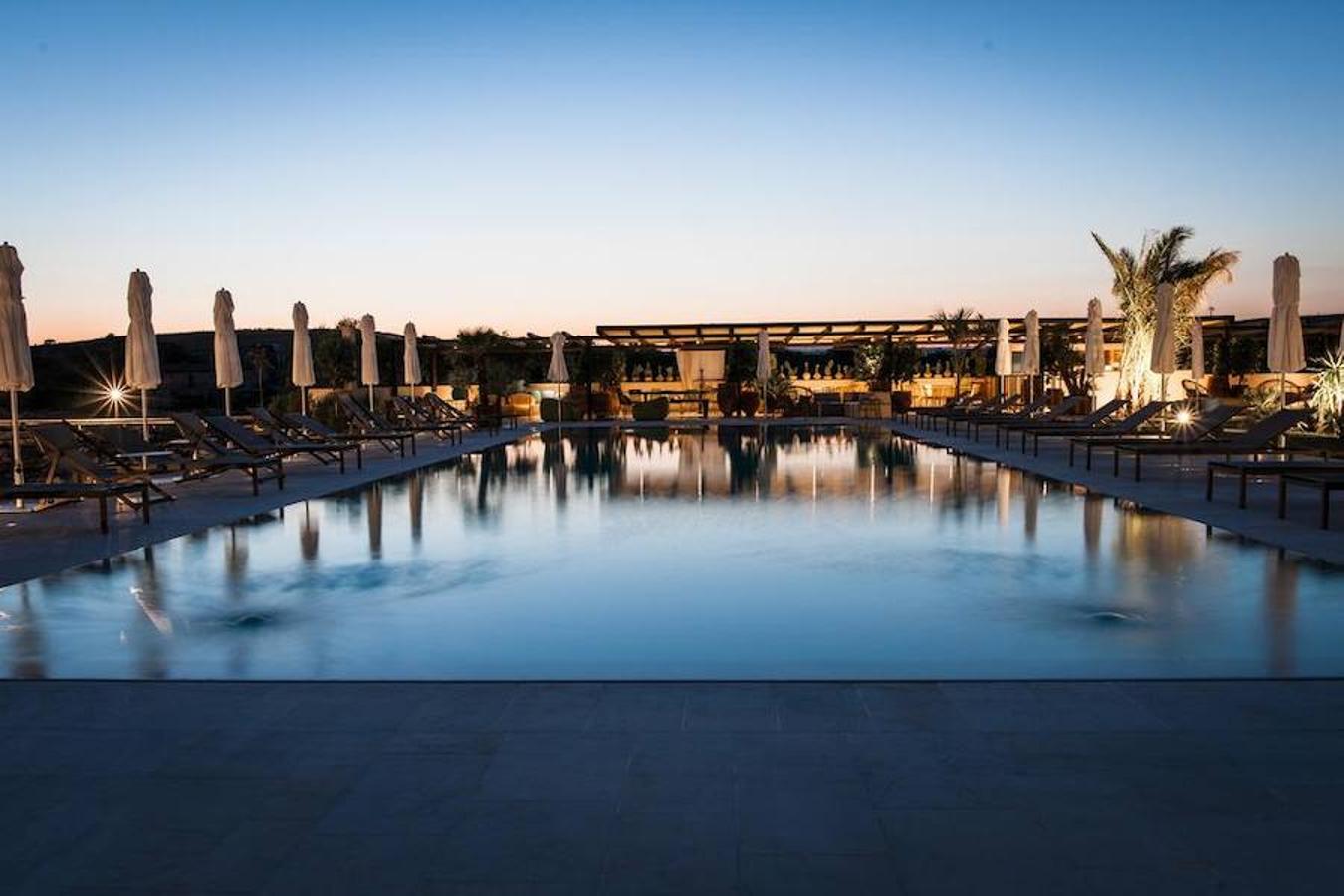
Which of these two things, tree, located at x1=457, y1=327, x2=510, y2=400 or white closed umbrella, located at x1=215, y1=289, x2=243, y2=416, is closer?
white closed umbrella, located at x1=215, y1=289, x2=243, y2=416

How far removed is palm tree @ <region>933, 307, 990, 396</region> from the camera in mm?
24828

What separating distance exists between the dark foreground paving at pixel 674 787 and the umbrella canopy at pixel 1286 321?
876 cm

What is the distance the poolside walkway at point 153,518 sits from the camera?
20.3 ft

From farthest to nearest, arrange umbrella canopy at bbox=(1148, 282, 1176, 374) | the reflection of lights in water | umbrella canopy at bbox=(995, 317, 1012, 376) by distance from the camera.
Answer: umbrella canopy at bbox=(995, 317, 1012, 376) < umbrella canopy at bbox=(1148, 282, 1176, 374) < the reflection of lights in water

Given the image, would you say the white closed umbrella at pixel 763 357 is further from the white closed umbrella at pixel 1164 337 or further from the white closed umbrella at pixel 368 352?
the white closed umbrella at pixel 1164 337

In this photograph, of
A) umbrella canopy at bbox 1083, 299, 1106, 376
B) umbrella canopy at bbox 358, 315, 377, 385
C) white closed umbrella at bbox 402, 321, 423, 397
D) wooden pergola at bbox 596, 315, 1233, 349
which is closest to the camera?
umbrella canopy at bbox 1083, 299, 1106, 376

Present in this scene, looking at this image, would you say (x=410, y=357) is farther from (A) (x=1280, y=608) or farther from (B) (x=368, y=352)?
(A) (x=1280, y=608)

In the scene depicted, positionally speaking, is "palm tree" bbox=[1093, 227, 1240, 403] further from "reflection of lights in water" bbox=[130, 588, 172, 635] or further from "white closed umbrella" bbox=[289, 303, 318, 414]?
"reflection of lights in water" bbox=[130, 588, 172, 635]

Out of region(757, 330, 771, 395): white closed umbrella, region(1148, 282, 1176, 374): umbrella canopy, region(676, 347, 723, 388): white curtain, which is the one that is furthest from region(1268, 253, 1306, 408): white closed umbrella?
region(676, 347, 723, 388): white curtain

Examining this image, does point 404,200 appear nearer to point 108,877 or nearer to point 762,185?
point 762,185

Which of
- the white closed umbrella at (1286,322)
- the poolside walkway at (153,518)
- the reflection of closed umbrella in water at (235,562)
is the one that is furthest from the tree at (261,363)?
the white closed umbrella at (1286,322)

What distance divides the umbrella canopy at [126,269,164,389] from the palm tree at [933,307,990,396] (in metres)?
18.7

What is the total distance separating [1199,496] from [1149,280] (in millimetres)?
12220

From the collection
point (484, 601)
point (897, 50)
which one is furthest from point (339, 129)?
point (484, 601)
